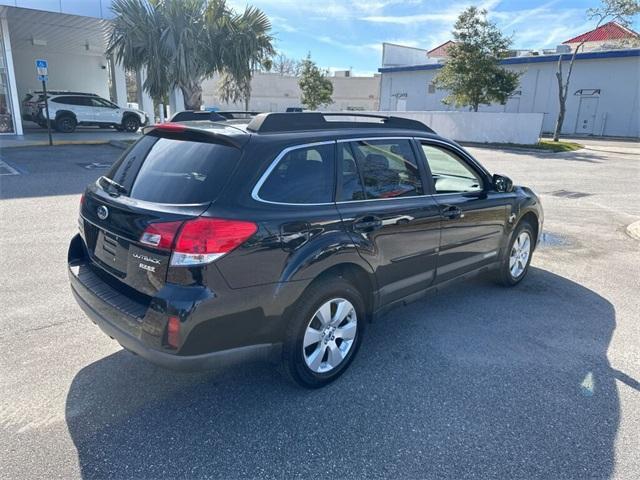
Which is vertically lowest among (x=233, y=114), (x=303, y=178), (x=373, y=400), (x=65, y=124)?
(x=373, y=400)

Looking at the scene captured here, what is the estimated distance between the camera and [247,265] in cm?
247

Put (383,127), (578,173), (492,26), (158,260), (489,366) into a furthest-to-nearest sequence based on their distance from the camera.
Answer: (492,26) < (578,173) < (383,127) < (489,366) < (158,260)

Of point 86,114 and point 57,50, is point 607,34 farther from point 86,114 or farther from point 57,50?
point 57,50

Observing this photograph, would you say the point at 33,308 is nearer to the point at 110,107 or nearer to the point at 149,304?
the point at 149,304

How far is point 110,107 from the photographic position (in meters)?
20.7

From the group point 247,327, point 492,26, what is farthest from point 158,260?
point 492,26

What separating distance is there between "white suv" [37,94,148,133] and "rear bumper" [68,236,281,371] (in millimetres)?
19976

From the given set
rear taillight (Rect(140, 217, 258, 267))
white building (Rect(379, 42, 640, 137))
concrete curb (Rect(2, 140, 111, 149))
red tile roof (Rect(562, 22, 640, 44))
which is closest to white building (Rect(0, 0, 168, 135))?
concrete curb (Rect(2, 140, 111, 149))

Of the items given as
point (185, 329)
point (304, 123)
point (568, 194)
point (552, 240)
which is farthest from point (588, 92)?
point (185, 329)

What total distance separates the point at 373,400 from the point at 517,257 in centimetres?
270

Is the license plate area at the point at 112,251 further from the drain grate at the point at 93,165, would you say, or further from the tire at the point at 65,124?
the tire at the point at 65,124

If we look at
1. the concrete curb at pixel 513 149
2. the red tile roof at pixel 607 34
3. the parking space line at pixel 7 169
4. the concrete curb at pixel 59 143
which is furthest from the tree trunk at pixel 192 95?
the red tile roof at pixel 607 34

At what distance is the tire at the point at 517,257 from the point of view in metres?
4.62

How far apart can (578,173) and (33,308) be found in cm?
1500
